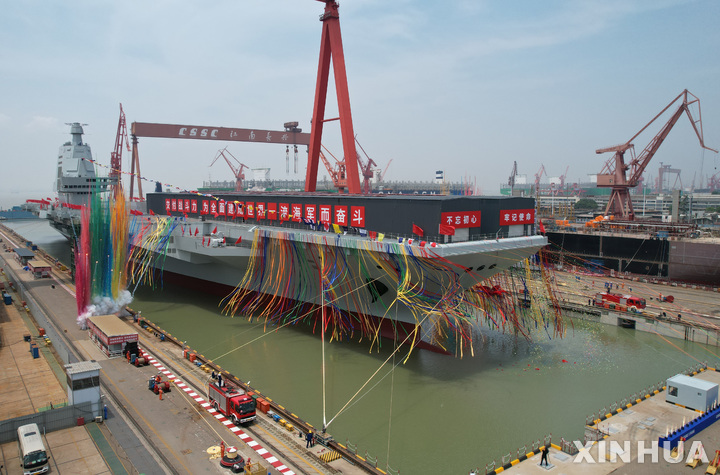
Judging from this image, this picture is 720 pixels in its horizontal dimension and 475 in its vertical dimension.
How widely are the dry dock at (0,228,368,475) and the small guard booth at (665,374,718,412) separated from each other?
8.50m

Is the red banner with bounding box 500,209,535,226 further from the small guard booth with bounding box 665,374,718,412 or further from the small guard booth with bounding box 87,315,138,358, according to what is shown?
the small guard booth with bounding box 87,315,138,358

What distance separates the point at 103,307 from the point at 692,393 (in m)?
20.0

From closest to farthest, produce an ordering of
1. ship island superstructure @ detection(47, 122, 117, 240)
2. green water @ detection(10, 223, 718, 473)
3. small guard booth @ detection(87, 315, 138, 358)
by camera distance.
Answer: green water @ detection(10, 223, 718, 473) < small guard booth @ detection(87, 315, 138, 358) < ship island superstructure @ detection(47, 122, 117, 240)

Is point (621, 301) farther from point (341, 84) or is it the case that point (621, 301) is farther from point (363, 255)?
point (341, 84)

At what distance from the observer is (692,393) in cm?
1228

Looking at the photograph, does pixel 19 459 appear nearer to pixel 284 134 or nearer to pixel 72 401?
pixel 72 401

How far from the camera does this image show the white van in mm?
8648

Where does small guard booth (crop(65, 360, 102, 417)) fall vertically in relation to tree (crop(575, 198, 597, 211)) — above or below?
below

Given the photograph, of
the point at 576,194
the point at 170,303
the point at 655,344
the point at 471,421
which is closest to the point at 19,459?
the point at 471,421

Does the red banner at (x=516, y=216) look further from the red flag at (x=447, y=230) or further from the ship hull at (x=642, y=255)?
the ship hull at (x=642, y=255)

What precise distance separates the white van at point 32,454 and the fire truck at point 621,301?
22.2m

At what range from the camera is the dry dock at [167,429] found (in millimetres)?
9584

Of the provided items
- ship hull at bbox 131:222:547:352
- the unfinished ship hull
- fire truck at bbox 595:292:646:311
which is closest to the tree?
fire truck at bbox 595:292:646:311

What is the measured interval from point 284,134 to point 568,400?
3668 cm
